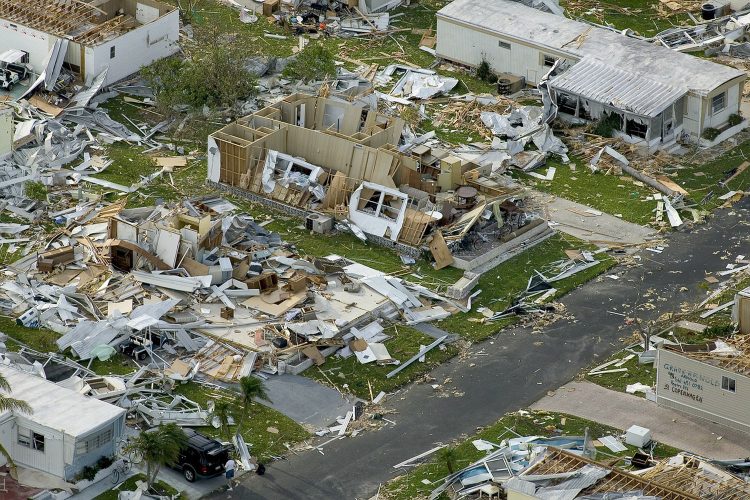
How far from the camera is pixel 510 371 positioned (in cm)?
4734

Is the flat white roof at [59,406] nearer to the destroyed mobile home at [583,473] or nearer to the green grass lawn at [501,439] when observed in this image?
the green grass lawn at [501,439]

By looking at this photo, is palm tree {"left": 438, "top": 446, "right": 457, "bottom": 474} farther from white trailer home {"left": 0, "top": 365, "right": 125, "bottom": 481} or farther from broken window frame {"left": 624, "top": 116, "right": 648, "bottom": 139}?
broken window frame {"left": 624, "top": 116, "right": 648, "bottom": 139}

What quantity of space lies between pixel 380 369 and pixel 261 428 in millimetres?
4645

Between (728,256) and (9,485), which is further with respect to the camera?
(728,256)

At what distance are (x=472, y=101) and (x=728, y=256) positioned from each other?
48.0 ft

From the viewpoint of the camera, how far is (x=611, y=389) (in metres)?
46.5

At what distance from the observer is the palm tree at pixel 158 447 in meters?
39.8

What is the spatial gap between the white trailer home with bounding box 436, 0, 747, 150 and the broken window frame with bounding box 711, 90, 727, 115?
39mm

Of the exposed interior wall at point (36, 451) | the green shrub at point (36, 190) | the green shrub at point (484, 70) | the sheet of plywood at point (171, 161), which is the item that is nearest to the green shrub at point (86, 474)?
the exposed interior wall at point (36, 451)

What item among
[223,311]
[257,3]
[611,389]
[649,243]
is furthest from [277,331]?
[257,3]

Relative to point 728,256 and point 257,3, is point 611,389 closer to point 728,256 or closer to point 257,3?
point 728,256

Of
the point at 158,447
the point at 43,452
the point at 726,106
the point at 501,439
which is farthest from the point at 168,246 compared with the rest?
the point at 726,106

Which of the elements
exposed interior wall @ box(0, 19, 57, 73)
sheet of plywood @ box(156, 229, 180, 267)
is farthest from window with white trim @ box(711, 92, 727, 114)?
exposed interior wall @ box(0, 19, 57, 73)

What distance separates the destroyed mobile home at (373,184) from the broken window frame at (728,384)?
1130 centimetres
